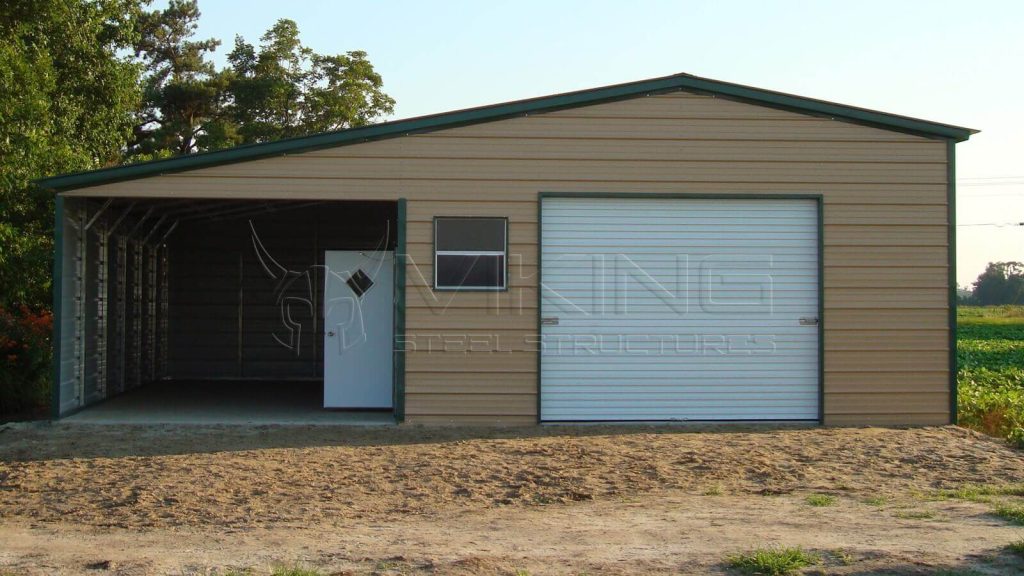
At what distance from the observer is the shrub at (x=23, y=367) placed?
13406 millimetres

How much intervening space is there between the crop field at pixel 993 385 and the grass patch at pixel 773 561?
6032mm

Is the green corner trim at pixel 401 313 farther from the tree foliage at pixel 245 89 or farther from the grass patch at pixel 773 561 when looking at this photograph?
the tree foliage at pixel 245 89

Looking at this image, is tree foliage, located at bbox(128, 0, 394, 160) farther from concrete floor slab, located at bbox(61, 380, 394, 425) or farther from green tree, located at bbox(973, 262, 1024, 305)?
green tree, located at bbox(973, 262, 1024, 305)

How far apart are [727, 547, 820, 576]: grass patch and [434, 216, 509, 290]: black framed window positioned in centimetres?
616

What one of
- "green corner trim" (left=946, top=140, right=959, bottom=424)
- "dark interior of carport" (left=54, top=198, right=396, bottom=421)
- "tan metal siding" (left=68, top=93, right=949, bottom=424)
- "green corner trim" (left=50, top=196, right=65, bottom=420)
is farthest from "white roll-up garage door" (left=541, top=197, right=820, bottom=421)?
"green corner trim" (left=50, top=196, right=65, bottom=420)

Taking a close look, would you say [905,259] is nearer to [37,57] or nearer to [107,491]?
[107,491]

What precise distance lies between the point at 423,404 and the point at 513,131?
132 inches

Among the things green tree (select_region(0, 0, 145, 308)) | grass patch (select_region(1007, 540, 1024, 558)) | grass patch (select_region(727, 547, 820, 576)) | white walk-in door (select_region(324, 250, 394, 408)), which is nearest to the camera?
grass patch (select_region(727, 547, 820, 576))

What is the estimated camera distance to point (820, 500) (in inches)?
320

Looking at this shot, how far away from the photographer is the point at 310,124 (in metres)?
37.8

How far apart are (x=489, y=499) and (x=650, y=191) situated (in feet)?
16.7

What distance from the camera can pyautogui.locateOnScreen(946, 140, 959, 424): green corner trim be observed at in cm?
1227

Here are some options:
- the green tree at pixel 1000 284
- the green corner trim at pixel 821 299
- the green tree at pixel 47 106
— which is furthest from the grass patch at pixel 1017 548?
the green tree at pixel 1000 284

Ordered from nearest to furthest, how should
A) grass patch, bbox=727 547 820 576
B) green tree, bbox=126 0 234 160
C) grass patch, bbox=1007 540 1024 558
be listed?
grass patch, bbox=727 547 820 576 < grass patch, bbox=1007 540 1024 558 < green tree, bbox=126 0 234 160
